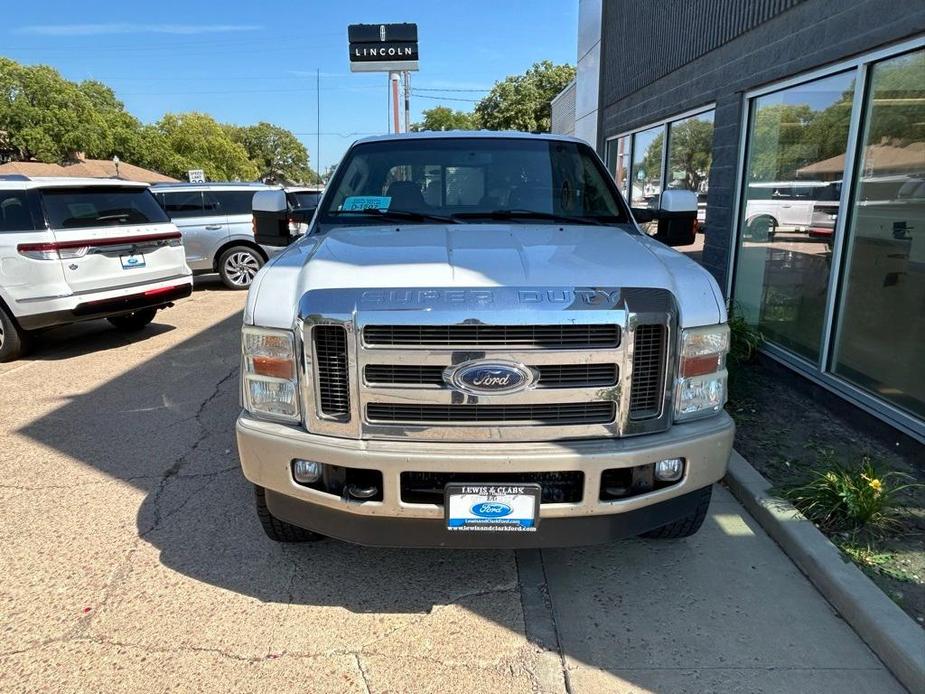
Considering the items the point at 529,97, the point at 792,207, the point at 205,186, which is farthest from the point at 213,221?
the point at 529,97

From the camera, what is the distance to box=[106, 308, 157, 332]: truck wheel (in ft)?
27.7

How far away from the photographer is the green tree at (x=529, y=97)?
43812mm

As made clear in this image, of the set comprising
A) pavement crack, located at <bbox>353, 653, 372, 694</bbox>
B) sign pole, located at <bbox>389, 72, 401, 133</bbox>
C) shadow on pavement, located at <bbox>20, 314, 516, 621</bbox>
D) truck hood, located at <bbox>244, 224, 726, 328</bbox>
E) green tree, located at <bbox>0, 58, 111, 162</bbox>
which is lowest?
pavement crack, located at <bbox>353, 653, 372, 694</bbox>

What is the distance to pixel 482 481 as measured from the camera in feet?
8.04

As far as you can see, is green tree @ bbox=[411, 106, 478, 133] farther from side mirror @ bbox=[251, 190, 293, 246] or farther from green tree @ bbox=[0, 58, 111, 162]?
side mirror @ bbox=[251, 190, 293, 246]

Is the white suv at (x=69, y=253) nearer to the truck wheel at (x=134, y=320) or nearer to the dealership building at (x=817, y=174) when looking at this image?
the truck wheel at (x=134, y=320)

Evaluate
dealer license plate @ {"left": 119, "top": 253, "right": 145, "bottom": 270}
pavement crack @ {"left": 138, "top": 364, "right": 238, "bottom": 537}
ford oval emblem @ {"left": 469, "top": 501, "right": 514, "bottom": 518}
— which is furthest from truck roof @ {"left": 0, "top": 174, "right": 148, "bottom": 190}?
ford oval emblem @ {"left": 469, "top": 501, "right": 514, "bottom": 518}

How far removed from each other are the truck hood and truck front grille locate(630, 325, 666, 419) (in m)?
0.15

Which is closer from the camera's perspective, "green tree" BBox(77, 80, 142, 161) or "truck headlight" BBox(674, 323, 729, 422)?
"truck headlight" BBox(674, 323, 729, 422)

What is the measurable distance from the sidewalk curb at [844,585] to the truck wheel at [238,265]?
9.84 m

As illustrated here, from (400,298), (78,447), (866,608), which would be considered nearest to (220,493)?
(78,447)

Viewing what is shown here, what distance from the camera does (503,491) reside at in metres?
2.41

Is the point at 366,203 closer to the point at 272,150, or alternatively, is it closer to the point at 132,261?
the point at 132,261

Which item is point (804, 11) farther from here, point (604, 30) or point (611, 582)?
point (604, 30)
